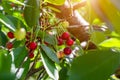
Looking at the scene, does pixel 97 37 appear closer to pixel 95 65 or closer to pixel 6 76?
pixel 95 65

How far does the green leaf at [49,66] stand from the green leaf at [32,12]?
9 cm

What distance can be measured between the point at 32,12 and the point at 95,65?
172 mm

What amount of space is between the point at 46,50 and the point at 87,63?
0.17m

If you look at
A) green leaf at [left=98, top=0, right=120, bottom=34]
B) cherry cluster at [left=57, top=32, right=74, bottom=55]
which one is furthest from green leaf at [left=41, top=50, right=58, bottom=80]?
green leaf at [left=98, top=0, right=120, bottom=34]

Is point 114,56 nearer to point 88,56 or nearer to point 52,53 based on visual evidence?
point 88,56

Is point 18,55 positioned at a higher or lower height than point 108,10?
lower

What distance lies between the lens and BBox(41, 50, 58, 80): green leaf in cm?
63

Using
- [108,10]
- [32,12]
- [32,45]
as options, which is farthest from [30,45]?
[108,10]

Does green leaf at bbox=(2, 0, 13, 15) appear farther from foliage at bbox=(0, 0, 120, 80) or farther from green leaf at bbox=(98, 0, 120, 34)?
green leaf at bbox=(98, 0, 120, 34)

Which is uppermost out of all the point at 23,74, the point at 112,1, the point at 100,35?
the point at 112,1

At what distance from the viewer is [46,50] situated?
658 millimetres

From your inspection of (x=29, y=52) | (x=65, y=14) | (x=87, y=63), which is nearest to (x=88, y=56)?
(x=87, y=63)

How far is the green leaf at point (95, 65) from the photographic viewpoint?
1.66 feet

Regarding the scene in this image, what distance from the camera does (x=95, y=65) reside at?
20.5 inches
